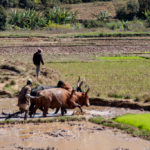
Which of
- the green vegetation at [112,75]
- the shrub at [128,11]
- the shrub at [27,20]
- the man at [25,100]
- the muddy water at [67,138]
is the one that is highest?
the shrub at [128,11]

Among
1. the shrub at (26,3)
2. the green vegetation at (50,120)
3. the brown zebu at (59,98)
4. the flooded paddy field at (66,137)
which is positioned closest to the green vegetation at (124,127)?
the flooded paddy field at (66,137)

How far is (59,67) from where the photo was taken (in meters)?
31.2

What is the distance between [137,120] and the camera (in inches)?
502

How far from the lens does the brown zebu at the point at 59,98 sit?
1433cm

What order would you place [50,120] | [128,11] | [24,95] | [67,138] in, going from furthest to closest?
[128,11], [24,95], [50,120], [67,138]

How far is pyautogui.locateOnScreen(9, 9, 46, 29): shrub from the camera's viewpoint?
69.6 meters

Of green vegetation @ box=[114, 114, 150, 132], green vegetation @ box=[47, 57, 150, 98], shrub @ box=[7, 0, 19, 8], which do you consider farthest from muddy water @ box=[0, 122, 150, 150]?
shrub @ box=[7, 0, 19, 8]

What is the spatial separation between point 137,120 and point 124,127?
60cm

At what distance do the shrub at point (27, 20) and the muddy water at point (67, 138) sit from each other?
189 ft

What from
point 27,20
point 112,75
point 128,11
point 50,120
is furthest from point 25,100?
point 128,11

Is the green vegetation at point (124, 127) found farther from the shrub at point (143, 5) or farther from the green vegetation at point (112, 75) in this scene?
the shrub at point (143, 5)

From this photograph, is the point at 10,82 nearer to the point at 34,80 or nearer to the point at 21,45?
the point at 34,80

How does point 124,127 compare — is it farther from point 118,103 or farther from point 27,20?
point 27,20

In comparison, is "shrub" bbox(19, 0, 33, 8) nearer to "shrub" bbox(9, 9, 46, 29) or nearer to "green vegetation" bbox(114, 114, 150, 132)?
"shrub" bbox(9, 9, 46, 29)
